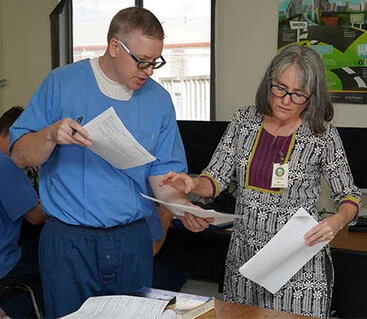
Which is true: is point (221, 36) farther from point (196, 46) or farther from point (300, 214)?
point (300, 214)

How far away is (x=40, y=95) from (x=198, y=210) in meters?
0.63

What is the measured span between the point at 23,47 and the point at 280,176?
3.02 meters

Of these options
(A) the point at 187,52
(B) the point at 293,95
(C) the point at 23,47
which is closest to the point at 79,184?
(B) the point at 293,95

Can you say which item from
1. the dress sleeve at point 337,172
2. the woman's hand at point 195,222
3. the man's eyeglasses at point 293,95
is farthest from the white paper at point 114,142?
the dress sleeve at point 337,172

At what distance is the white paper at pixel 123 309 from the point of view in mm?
1537

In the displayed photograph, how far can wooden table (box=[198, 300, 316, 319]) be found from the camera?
1.68 metres

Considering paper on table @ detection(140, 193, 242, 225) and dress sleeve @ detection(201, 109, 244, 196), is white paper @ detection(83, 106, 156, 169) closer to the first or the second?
paper on table @ detection(140, 193, 242, 225)

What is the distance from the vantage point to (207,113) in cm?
386

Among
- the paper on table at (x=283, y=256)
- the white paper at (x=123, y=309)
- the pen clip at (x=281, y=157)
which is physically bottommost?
the white paper at (x=123, y=309)

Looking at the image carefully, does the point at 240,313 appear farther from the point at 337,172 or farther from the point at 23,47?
the point at 23,47

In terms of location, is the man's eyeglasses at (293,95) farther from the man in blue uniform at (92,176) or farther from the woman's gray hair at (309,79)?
the man in blue uniform at (92,176)

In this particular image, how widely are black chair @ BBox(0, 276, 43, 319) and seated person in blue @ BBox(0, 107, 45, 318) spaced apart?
38mm

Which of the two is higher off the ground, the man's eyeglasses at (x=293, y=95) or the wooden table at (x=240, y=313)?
the man's eyeglasses at (x=293, y=95)

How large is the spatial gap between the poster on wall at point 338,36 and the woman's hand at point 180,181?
5.57 ft
